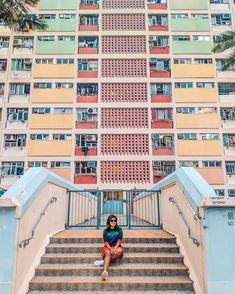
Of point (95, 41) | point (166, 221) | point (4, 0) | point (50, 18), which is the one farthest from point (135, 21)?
point (166, 221)

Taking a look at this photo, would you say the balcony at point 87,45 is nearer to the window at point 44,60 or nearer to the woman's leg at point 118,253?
the window at point 44,60

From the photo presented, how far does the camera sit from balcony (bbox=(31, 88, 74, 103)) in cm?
2614

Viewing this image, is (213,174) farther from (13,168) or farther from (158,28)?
(13,168)

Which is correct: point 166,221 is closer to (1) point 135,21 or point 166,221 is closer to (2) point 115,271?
(2) point 115,271

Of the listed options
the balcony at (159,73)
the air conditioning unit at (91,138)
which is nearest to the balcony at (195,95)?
the balcony at (159,73)

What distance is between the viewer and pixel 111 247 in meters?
5.42

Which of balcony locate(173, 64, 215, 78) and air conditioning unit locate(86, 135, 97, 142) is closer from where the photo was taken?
air conditioning unit locate(86, 135, 97, 142)

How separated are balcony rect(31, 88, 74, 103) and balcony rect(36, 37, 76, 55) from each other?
4.05 m

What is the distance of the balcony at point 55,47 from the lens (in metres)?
27.2

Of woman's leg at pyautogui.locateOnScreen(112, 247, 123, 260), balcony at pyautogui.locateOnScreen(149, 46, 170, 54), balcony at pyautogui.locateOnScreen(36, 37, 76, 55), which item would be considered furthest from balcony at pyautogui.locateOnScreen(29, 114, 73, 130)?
woman's leg at pyautogui.locateOnScreen(112, 247, 123, 260)

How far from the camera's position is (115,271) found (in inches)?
203

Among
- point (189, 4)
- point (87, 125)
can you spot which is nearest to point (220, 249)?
point (87, 125)

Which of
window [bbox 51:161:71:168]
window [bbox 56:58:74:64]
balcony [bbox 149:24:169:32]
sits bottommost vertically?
window [bbox 51:161:71:168]

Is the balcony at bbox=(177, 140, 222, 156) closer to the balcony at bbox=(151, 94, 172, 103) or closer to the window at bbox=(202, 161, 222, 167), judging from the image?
the window at bbox=(202, 161, 222, 167)
